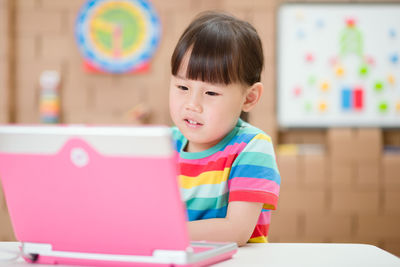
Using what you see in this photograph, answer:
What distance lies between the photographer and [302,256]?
0.76 metres

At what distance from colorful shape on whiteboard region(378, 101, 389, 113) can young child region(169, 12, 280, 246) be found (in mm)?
2012

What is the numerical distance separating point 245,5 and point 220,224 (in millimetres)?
2211

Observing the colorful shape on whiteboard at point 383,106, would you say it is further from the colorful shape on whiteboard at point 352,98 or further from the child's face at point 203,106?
the child's face at point 203,106

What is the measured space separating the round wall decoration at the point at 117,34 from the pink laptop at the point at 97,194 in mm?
2486

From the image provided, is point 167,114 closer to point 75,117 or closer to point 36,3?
point 75,117

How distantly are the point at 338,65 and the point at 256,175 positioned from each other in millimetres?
2129

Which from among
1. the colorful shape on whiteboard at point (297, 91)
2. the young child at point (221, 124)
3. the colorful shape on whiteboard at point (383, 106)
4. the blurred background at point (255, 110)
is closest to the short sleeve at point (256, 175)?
the young child at point (221, 124)

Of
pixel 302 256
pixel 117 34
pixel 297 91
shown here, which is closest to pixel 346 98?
pixel 297 91

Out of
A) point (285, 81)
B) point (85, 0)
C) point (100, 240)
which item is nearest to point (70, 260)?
point (100, 240)

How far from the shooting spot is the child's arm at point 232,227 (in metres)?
0.89

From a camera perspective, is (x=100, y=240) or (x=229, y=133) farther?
(x=229, y=133)

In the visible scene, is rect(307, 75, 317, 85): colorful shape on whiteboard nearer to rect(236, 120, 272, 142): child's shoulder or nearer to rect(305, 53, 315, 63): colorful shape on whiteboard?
rect(305, 53, 315, 63): colorful shape on whiteboard

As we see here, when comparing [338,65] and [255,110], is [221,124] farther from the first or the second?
[338,65]

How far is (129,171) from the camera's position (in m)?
0.58
